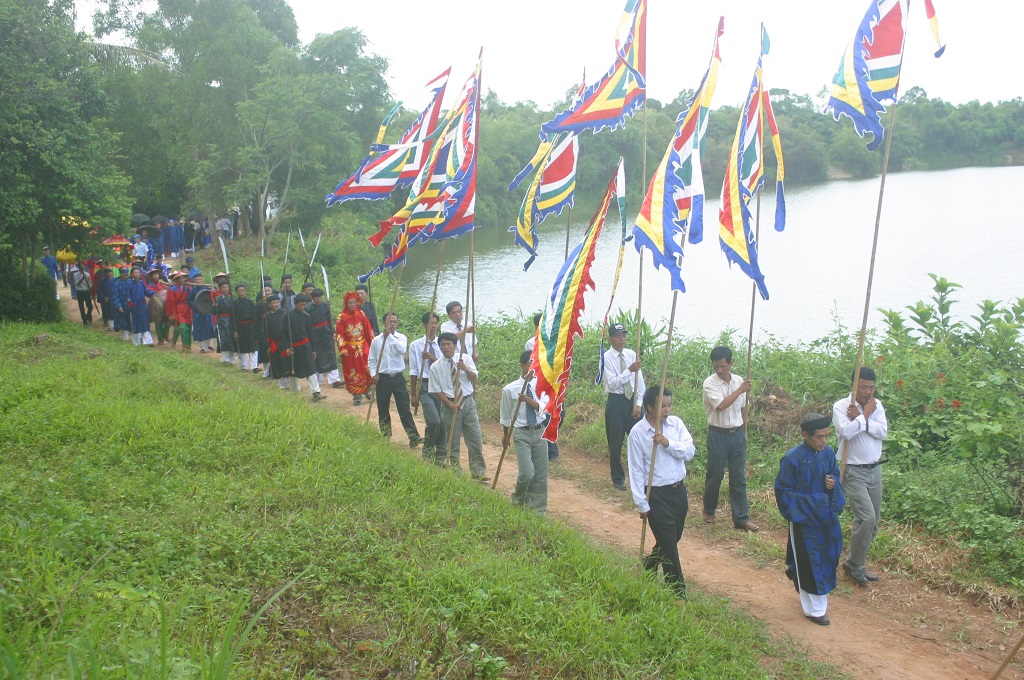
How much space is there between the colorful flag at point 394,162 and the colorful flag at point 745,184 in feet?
11.3

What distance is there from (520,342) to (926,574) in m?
8.43

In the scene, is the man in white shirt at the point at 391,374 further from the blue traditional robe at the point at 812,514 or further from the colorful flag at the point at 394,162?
the blue traditional robe at the point at 812,514

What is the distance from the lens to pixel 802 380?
10477 mm

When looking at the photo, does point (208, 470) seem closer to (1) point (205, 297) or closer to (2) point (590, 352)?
(2) point (590, 352)

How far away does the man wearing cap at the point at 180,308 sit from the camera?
15.5 meters

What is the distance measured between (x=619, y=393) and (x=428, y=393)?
6.78 feet

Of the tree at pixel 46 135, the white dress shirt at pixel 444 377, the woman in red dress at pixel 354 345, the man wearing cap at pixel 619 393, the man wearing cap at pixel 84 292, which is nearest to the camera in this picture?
the white dress shirt at pixel 444 377

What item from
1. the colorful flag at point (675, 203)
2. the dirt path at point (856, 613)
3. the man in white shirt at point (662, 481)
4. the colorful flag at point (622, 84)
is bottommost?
the dirt path at point (856, 613)

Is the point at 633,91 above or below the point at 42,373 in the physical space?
above

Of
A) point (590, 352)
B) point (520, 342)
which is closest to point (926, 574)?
point (590, 352)

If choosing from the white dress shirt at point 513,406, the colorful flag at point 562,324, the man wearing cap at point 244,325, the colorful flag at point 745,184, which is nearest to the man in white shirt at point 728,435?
the colorful flag at point 745,184

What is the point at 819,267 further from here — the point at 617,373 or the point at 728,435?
the point at 728,435

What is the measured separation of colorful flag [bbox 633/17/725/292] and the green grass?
2.30 meters

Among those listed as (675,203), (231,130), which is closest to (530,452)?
(675,203)
